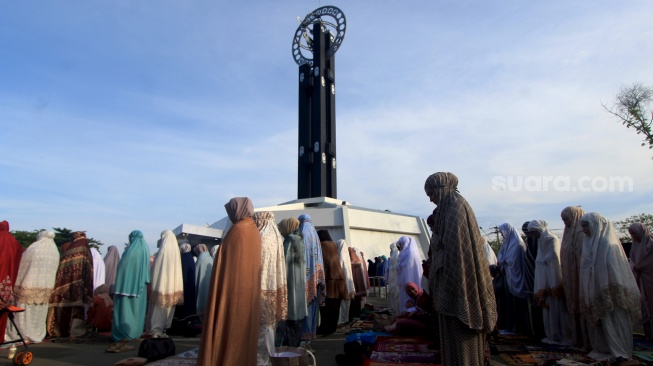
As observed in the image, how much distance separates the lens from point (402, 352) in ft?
13.5

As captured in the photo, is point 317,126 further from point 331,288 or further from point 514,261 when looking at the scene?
point 514,261

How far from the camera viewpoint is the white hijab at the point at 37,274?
523cm

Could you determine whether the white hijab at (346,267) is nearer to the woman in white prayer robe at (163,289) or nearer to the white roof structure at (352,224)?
the woman in white prayer robe at (163,289)

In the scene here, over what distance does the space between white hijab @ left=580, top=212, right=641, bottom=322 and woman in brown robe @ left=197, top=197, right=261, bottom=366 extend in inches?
126

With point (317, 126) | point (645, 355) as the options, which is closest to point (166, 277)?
point (645, 355)

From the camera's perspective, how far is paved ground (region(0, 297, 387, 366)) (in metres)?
4.16

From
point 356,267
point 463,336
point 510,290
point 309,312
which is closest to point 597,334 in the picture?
point 510,290

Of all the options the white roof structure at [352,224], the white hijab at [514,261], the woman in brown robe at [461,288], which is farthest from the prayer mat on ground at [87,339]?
the white roof structure at [352,224]

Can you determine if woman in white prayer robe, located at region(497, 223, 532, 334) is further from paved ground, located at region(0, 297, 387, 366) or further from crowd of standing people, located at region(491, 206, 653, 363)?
paved ground, located at region(0, 297, 387, 366)

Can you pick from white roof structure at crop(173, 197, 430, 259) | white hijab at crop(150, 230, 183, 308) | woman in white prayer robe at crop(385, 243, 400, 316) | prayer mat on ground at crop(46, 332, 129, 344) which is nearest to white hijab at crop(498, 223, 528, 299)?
woman in white prayer robe at crop(385, 243, 400, 316)

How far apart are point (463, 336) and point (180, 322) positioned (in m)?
4.76

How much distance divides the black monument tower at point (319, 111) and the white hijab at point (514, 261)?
55.8ft

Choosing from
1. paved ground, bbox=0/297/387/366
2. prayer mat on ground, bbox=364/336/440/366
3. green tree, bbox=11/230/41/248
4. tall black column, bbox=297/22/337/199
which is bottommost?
paved ground, bbox=0/297/387/366

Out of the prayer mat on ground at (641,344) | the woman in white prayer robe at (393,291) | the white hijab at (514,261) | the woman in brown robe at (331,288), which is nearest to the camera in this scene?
the prayer mat on ground at (641,344)
